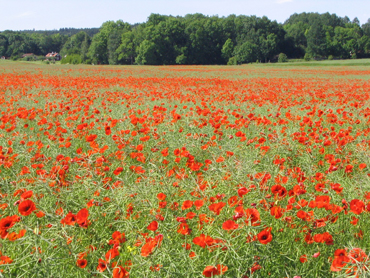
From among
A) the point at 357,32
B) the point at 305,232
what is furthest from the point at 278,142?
the point at 357,32

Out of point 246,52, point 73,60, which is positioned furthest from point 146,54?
point 246,52

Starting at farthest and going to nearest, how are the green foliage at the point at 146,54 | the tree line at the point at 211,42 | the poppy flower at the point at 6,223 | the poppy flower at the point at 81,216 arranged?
the tree line at the point at 211,42 < the green foliage at the point at 146,54 < the poppy flower at the point at 81,216 < the poppy flower at the point at 6,223

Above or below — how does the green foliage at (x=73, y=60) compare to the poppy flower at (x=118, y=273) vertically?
above

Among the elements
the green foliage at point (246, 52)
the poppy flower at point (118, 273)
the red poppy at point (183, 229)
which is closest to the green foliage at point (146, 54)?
the green foliage at point (246, 52)

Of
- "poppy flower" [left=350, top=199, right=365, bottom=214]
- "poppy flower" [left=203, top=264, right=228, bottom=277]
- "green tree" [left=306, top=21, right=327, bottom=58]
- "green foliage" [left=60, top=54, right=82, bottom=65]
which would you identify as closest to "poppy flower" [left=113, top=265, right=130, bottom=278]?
"poppy flower" [left=203, top=264, right=228, bottom=277]

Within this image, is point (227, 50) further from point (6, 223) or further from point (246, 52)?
point (6, 223)

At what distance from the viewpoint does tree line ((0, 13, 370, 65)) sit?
213 ft

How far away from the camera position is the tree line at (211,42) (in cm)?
6488

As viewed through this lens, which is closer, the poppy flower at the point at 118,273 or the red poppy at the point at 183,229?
the poppy flower at the point at 118,273

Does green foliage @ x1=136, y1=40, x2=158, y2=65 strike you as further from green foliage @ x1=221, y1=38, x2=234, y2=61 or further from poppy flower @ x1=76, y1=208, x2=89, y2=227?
poppy flower @ x1=76, y1=208, x2=89, y2=227

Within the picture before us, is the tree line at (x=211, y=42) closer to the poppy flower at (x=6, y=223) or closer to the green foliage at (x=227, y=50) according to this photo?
the green foliage at (x=227, y=50)

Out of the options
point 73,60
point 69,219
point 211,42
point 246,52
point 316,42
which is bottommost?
point 69,219

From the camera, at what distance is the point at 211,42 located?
7144 cm

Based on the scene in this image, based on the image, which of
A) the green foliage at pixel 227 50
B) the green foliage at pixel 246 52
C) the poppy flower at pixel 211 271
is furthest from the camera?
the green foliage at pixel 227 50
